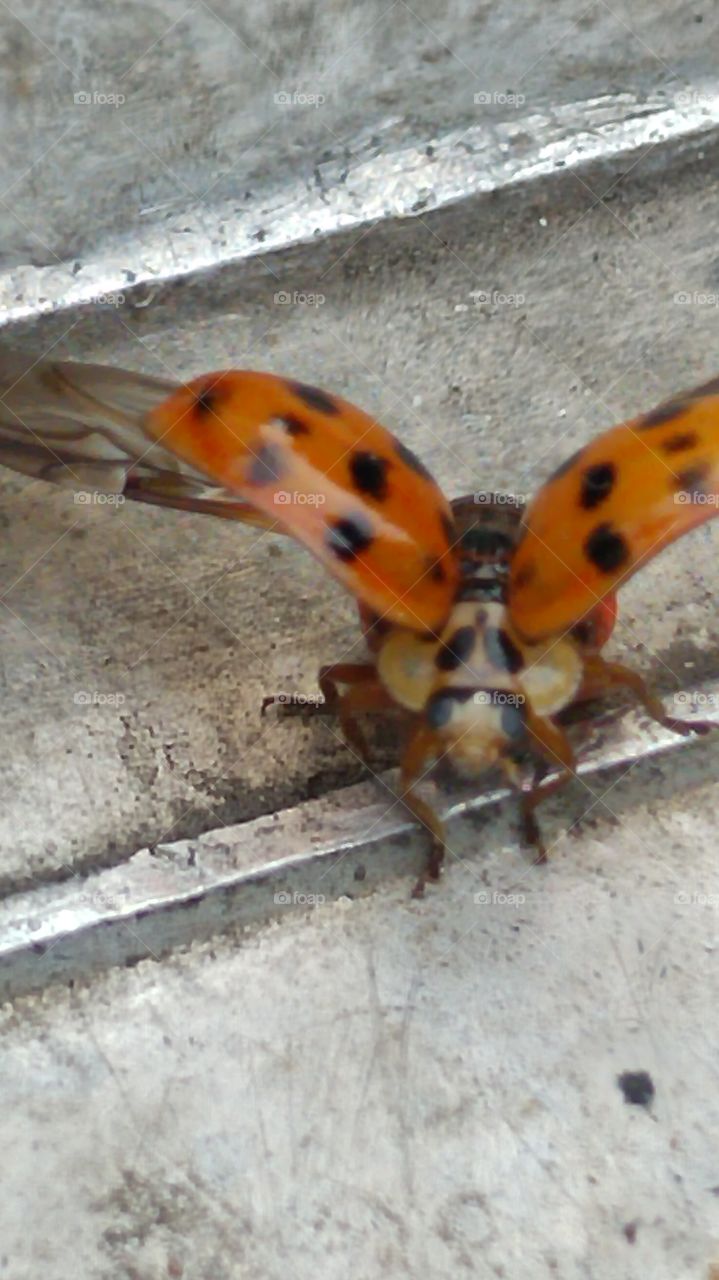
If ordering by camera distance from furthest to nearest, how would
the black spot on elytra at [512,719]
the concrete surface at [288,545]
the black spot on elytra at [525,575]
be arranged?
the concrete surface at [288,545] < the black spot on elytra at [512,719] < the black spot on elytra at [525,575]

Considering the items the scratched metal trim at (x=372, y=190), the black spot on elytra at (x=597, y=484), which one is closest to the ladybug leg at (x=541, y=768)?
the black spot on elytra at (x=597, y=484)

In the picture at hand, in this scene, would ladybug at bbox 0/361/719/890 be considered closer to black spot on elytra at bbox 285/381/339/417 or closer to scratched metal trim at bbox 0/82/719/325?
black spot on elytra at bbox 285/381/339/417

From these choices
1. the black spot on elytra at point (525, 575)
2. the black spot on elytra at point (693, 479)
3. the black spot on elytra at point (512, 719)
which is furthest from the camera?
the black spot on elytra at point (512, 719)

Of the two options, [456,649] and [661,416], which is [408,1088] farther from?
[661,416]

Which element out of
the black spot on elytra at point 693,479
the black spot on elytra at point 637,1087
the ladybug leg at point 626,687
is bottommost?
the black spot on elytra at point 637,1087

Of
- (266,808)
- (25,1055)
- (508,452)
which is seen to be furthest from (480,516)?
(25,1055)

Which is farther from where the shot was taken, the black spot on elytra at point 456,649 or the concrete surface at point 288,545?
the concrete surface at point 288,545

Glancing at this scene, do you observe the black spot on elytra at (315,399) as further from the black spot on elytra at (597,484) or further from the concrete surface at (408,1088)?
the concrete surface at (408,1088)
